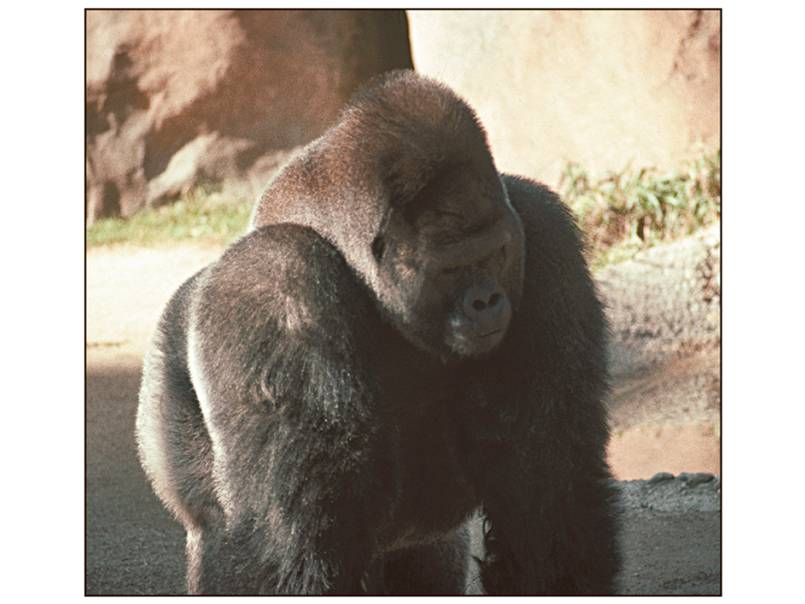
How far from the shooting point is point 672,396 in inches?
216

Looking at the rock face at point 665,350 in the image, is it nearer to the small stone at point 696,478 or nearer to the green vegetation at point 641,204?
the green vegetation at point 641,204

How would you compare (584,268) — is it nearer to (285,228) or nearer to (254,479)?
(285,228)

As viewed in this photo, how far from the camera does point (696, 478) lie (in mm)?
4277

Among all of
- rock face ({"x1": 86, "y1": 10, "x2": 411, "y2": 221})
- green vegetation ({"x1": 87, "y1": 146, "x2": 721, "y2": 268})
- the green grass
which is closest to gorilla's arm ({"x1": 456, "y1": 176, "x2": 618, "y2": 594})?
green vegetation ({"x1": 87, "y1": 146, "x2": 721, "y2": 268})

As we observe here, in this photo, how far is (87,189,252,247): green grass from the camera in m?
6.31

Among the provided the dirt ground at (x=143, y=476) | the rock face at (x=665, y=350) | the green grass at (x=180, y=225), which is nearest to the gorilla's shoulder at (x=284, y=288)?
the dirt ground at (x=143, y=476)

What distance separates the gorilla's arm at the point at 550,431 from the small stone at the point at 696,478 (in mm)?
1391

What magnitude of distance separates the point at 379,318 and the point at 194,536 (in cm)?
83

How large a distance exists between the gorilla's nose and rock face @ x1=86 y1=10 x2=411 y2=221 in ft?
14.3

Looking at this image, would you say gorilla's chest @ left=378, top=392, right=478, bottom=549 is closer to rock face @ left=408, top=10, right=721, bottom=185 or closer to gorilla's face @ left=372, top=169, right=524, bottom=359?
gorilla's face @ left=372, top=169, right=524, bottom=359

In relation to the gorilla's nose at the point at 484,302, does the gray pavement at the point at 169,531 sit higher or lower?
lower

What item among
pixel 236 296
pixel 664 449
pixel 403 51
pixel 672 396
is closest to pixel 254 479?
pixel 236 296

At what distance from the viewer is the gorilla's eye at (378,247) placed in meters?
2.79

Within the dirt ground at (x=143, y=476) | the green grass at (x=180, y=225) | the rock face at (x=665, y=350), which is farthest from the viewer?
the green grass at (x=180, y=225)
